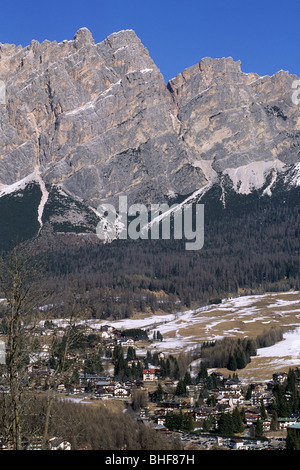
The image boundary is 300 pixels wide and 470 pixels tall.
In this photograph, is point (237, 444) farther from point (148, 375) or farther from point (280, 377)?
point (148, 375)

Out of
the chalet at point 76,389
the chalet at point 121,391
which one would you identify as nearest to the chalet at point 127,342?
the chalet at point 121,391

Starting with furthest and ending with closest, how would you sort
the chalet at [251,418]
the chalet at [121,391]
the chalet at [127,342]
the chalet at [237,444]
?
the chalet at [127,342]
the chalet at [121,391]
the chalet at [251,418]
the chalet at [237,444]

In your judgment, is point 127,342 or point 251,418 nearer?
point 251,418

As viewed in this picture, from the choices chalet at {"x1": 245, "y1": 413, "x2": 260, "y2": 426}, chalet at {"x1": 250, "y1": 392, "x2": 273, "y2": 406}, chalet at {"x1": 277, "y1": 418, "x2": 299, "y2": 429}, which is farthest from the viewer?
chalet at {"x1": 250, "y1": 392, "x2": 273, "y2": 406}

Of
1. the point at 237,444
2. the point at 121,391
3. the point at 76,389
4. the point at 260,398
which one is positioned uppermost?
the point at 76,389

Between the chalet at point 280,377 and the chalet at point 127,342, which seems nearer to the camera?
the chalet at point 280,377

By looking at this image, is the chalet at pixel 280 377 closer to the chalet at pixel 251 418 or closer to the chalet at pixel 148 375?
the chalet at pixel 148 375

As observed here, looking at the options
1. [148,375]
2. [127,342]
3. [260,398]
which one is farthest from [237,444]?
[127,342]

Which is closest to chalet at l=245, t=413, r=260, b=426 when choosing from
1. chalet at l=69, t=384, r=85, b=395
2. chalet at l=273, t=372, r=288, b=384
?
chalet at l=273, t=372, r=288, b=384

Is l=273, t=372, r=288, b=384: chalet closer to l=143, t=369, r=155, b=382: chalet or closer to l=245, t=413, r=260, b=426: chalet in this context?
l=143, t=369, r=155, b=382: chalet

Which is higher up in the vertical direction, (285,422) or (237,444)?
(285,422)

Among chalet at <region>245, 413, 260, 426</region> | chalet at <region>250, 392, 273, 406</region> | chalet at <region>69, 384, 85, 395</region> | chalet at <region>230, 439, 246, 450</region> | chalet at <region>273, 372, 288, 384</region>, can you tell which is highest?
chalet at <region>273, 372, 288, 384</region>
